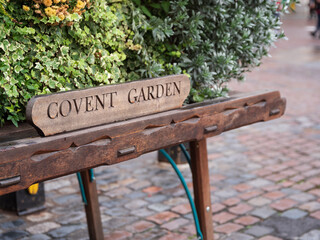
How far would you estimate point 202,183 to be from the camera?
2.92 m

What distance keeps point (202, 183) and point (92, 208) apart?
0.92 m

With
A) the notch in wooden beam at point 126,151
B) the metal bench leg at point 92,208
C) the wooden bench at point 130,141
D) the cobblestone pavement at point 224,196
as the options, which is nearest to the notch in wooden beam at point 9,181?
the wooden bench at point 130,141

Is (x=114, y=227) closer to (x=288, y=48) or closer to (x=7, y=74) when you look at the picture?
(x=7, y=74)

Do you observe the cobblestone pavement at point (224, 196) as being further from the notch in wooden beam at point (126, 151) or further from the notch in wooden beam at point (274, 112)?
the notch in wooden beam at point (126, 151)

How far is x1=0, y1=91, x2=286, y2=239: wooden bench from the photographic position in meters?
1.85

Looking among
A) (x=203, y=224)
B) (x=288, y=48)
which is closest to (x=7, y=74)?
(x=203, y=224)

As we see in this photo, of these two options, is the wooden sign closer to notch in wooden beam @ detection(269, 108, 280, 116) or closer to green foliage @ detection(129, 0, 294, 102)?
green foliage @ detection(129, 0, 294, 102)

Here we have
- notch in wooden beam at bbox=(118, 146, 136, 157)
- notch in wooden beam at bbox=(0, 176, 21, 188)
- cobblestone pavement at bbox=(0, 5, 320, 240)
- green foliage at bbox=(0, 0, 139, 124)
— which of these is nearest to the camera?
notch in wooden beam at bbox=(0, 176, 21, 188)

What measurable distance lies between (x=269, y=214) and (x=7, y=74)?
268 cm

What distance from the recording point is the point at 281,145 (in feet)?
19.2

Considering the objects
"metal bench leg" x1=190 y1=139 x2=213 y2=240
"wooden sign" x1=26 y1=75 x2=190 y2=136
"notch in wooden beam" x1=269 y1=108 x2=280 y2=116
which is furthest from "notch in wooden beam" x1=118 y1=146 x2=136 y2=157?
"notch in wooden beam" x1=269 y1=108 x2=280 y2=116

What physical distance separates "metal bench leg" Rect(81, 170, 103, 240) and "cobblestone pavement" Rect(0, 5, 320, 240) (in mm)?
217

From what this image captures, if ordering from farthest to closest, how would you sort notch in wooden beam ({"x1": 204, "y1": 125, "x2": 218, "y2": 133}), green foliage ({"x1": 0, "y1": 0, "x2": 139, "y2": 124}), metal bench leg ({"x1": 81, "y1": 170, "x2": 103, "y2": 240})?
metal bench leg ({"x1": 81, "y1": 170, "x2": 103, "y2": 240}) < notch in wooden beam ({"x1": 204, "y1": 125, "x2": 218, "y2": 133}) < green foliage ({"x1": 0, "y1": 0, "x2": 139, "y2": 124})

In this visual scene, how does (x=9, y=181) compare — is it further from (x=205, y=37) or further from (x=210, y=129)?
(x=205, y=37)
